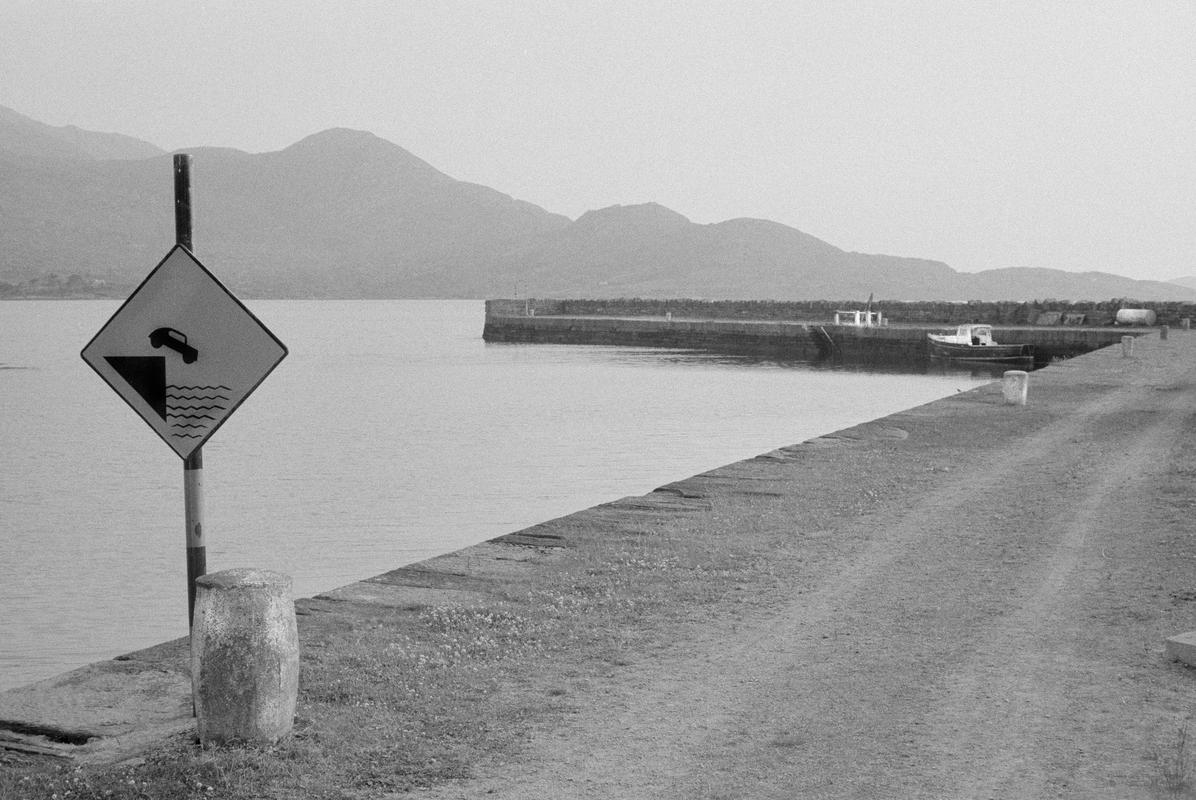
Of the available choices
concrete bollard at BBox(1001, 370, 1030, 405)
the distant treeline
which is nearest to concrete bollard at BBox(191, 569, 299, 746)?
concrete bollard at BBox(1001, 370, 1030, 405)

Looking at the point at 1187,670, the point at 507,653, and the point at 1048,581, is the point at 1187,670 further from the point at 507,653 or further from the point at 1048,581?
the point at 507,653

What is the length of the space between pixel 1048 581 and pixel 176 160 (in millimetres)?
6407

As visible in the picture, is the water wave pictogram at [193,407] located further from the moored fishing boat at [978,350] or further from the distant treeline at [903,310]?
the distant treeline at [903,310]

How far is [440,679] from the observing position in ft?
21.7

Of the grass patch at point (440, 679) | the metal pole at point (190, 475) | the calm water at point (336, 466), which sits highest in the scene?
the metal pole at point (190, 475)

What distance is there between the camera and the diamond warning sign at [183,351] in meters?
5.76

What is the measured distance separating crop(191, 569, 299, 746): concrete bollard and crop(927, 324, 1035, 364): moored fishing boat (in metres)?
55.7

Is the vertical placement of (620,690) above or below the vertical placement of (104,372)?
below

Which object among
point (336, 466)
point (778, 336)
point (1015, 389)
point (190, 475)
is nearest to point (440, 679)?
point (190, 475)

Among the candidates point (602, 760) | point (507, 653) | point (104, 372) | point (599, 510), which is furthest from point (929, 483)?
point (104, 372)

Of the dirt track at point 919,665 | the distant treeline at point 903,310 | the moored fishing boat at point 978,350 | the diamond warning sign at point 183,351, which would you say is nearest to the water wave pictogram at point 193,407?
the diamond warning sign at point 183,351

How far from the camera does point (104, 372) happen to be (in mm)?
5863

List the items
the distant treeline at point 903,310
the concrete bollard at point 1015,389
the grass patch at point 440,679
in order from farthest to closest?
1. the distant treeline at point 903,310
2. the concrete bollard at point 1015,389
3. the grass patch at point 440,679

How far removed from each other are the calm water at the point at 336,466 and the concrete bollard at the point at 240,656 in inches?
242
